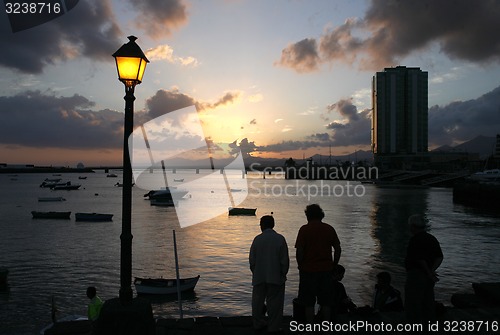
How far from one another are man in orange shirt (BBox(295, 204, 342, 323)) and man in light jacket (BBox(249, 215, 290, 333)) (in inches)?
12.3

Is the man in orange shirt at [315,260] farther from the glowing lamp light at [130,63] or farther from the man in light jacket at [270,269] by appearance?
the glowing lamp light at [130,63]

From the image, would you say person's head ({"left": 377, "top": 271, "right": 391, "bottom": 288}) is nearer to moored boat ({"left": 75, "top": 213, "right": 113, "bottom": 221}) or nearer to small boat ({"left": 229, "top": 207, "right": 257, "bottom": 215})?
moored boat ({"left": 75, "top": 213, "right": 113, "bottom": 221})

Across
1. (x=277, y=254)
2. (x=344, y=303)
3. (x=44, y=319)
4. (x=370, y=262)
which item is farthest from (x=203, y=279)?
(x=277, y=254)

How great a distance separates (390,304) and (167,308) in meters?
11.9

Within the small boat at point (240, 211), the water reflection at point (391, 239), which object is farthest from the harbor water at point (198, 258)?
the small boat at point (240, 211)

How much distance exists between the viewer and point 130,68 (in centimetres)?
665

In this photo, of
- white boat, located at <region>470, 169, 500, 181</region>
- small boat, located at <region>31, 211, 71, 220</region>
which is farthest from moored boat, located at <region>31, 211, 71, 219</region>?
white boat, located at <region>470, 169, 500, 181</region>

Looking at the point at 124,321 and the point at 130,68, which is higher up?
the point at 130,68

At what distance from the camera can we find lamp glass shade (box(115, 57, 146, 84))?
6602 millimetres

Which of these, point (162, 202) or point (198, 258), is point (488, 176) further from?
point (198, 258)

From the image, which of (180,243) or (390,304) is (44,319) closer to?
(390,304)

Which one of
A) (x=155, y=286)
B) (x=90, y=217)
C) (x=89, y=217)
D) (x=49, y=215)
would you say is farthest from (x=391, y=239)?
(x=49, y=215)

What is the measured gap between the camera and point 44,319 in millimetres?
17156

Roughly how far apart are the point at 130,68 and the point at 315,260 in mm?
4154
